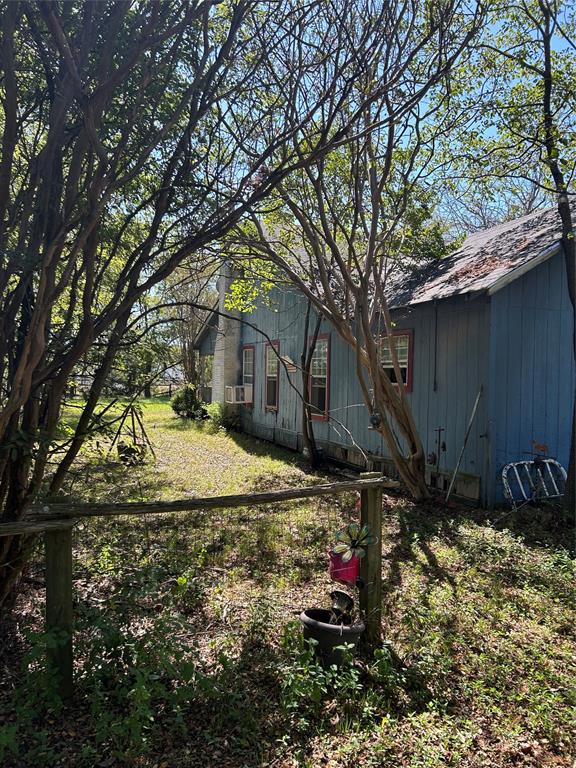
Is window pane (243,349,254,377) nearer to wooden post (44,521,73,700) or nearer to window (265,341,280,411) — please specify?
window (265,341,280,411)

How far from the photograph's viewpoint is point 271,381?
49.0 ft

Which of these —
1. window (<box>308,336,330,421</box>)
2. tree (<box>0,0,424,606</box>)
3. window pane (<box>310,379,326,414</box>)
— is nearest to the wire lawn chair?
window (<box>308,336,330,421</box>)

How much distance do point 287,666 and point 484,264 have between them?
692cm

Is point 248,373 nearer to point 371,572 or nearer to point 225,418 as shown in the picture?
point 225,418

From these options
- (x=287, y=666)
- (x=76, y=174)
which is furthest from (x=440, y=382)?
(x=76, y=174)

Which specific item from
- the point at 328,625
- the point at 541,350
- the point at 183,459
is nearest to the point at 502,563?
the point at 328,625

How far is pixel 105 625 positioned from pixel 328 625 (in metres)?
1.40

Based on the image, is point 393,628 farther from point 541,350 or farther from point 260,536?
point 541,350

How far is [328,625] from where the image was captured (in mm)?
3307

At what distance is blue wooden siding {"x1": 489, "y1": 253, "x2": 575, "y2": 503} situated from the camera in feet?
24.3

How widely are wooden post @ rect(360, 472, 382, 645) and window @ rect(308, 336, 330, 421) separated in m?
7.87

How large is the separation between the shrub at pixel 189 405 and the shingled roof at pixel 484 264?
10.7 metres

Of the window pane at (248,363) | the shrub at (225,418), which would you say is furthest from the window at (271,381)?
the shrub at (225,418)

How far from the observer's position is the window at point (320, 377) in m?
11.8
